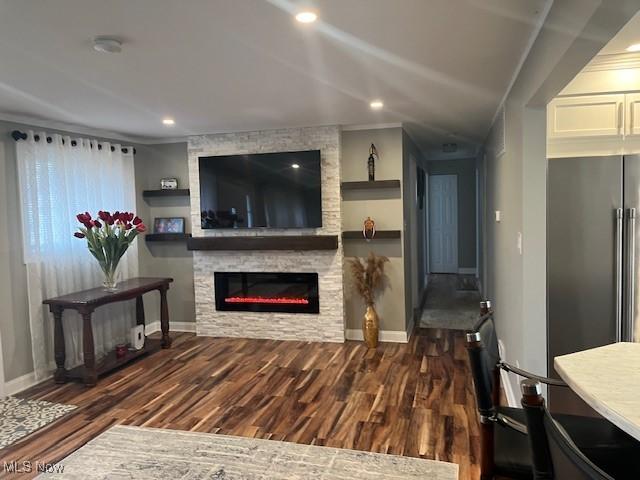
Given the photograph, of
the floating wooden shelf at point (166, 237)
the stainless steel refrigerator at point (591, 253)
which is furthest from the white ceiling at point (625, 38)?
the floating wooden shelf at point (166, 237)

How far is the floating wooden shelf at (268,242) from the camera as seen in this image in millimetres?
4828

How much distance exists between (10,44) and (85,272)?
9.01 ft

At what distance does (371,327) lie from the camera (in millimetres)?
4773

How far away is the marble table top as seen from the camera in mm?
1238

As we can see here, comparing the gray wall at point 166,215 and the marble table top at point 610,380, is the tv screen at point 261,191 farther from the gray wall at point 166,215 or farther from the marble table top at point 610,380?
the marble table top at point 610,380

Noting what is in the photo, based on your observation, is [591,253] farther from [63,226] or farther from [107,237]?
[63,226]

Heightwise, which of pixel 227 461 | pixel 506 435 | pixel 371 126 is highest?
pixel 371 126

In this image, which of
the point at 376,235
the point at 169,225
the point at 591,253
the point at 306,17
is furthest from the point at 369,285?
the point at 306,17

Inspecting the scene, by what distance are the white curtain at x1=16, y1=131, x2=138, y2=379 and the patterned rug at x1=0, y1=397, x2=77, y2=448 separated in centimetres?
50

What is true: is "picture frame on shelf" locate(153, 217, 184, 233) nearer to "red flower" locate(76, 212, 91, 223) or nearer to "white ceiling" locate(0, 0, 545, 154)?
"red flower" locate(76, 212, 91, 223)

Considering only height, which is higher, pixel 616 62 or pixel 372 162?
pixel 616 62

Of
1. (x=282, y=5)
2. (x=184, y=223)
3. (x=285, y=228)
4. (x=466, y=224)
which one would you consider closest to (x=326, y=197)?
(x=285, y=228)

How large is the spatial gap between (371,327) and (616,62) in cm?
310

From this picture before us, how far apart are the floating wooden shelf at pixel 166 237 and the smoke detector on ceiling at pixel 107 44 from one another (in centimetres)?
325
